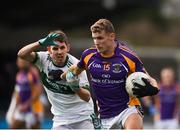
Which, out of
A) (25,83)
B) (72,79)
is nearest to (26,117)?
(25,83)

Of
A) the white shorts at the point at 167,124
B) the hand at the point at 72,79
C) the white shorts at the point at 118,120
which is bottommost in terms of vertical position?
the white shorts at the point at 167,124

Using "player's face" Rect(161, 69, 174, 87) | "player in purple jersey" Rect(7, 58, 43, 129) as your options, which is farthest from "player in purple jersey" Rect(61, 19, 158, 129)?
"player's face" Rect(161, 69, 174, 87)

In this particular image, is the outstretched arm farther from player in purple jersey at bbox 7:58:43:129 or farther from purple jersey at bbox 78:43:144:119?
player in purple jersey at bbox 7:58:43:129

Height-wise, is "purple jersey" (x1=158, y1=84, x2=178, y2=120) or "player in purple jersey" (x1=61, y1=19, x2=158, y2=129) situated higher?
"player in purple jersey" (x1=61, y1=19, x2=158, y2=129)

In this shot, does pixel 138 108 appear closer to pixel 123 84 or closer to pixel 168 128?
pixel 123 84

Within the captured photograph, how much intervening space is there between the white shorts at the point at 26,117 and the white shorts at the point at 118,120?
248 inches

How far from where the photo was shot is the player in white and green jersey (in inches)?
439

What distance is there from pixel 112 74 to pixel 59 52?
41.1 inches

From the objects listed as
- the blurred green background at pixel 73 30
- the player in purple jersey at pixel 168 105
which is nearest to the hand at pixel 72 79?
the player in purple jersey at pixel 168 105

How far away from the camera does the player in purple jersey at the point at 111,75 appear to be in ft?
33.6

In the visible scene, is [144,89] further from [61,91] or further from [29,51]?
[29,51]

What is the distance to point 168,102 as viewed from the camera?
17906 mm

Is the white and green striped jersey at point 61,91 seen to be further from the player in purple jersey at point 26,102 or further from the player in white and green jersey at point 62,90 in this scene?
the player in purple jersey at point 26,102

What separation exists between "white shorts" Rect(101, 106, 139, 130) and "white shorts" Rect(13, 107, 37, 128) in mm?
6290
